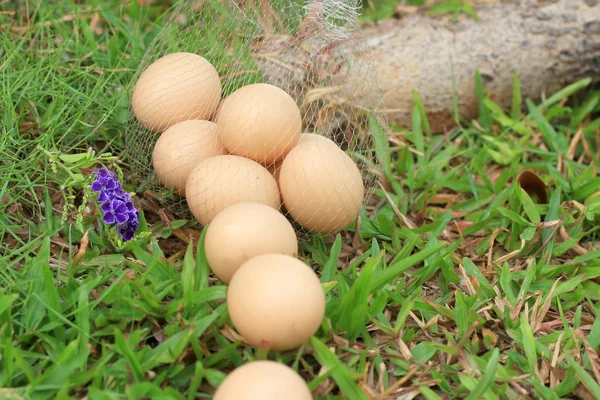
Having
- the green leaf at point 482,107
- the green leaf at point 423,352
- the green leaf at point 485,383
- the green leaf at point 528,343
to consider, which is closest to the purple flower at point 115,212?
the green leaf at point 423,352

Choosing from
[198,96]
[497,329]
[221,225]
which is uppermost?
[198,96]

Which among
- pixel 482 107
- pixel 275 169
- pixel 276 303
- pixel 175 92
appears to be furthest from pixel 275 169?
pixel 482 107

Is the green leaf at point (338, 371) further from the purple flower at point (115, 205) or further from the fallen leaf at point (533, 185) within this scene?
the fallen leaf at point (533, 185)

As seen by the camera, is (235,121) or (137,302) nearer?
(137,302)

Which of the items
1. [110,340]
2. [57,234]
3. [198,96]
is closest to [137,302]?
[110,340]

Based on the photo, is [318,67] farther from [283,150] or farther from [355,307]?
[355,307]

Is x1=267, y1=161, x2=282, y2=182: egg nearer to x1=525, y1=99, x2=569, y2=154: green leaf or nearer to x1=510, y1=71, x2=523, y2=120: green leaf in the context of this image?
x1=525, y1=99, x2=569, y2=154: green leaf
